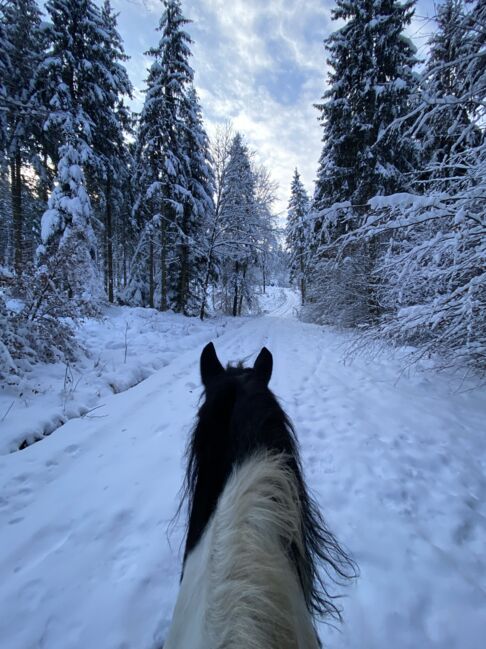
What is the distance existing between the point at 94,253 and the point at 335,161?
10102mm

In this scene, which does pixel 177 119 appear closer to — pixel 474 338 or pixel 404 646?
pixel 474 338

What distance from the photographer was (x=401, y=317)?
399 centimetres

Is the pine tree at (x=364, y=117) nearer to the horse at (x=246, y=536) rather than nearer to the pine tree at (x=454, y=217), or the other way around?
the pine tree at (x=454, y=217)

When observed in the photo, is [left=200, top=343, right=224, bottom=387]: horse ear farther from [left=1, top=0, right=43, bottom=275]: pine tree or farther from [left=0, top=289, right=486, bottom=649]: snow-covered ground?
[left=1, top=0, right=43, bottom=275]: pine tree

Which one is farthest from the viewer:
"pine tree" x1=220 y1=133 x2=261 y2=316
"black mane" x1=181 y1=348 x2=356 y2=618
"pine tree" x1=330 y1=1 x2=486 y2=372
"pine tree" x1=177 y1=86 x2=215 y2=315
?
"pine tree" x1=220 y1=133 x2=261 y2=316

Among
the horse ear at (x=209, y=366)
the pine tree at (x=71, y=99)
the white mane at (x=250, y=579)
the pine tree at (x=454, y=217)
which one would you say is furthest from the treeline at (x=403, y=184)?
the pine tree at (x=71, y=99)

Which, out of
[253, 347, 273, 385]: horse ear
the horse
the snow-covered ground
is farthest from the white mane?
the snow-covered ground

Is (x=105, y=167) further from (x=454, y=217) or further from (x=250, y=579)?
(x=250, y=579)

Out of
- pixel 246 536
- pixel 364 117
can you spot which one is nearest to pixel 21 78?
pixel 364 117

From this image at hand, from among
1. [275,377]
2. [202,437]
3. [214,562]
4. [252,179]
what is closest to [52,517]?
[202,437]

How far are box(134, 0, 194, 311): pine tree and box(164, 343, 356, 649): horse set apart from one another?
13.9 meters

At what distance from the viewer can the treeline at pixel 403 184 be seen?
11.0 feet

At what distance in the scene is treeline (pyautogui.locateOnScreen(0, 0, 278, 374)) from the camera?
30.7ft

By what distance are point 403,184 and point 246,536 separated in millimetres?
11707
